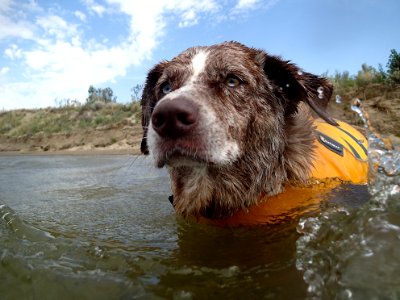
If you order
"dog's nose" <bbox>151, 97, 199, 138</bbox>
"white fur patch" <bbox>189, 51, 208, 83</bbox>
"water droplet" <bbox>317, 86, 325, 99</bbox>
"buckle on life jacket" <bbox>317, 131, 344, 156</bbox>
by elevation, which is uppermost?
"white fur patch" <bbox>189, 51, 208, 83</bbox>

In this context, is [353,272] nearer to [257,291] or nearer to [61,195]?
[257,291]

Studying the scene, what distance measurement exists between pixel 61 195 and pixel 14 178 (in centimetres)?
296

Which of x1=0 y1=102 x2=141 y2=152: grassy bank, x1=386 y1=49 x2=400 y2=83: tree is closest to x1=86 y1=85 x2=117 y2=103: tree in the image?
x1=0 y1=102 x2=141 y2=152: grassy bank

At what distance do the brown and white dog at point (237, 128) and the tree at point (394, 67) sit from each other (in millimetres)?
9522

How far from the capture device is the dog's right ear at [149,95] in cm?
466

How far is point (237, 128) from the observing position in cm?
358

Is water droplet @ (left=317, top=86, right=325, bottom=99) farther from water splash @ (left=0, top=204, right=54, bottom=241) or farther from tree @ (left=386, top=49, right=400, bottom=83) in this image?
tree @ (left=386, top=49, right=400, bottom=83)

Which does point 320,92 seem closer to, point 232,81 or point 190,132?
point 232,81

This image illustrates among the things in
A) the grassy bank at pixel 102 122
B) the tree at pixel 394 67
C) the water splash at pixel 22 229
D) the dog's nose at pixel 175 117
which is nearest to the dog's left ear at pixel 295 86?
the dog's nose at pixel 175 117

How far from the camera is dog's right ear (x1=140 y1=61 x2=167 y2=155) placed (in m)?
4.66

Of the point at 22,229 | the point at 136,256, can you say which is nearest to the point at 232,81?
the point at 136,256

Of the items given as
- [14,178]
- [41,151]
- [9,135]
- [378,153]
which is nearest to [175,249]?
[378,153]

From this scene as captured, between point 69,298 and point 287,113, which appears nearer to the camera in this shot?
point 69,298

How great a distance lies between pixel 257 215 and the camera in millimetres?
3688
